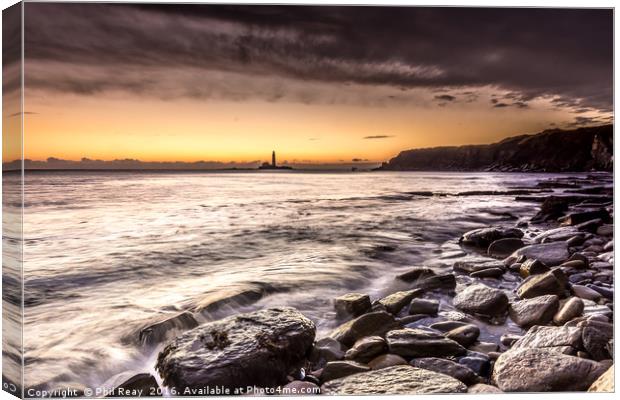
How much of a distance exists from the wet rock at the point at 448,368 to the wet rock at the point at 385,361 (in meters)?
0.08

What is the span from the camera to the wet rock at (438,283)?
11.1 ft

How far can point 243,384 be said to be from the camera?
2.62m

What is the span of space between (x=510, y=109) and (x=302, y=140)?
1582 mm

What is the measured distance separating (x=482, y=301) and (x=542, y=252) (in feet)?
3.55

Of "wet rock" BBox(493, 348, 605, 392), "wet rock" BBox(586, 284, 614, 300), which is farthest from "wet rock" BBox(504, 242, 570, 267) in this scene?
"wet rock" BBox(493, 348, 605, 392)

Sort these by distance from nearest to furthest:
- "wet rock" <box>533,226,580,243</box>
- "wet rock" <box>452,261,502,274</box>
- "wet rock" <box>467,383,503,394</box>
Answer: "wet rock" <box>467,383,503,394</box> → "wet rock" <box>452,261,502,274</box> → "wet rock" <box>533,226,580,243</box>

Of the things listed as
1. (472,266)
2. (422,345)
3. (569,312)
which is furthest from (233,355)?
(569,312)

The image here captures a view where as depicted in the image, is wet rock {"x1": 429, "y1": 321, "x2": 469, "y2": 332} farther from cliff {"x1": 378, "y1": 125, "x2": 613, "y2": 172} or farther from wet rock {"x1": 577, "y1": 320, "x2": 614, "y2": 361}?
cliff {"x1": 378, "y1": 125, "x2": 613, "y2": 172}

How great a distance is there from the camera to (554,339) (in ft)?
8.96

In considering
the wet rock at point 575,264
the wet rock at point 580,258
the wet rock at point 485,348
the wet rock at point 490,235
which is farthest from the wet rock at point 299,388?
the wet rock at point 580,258

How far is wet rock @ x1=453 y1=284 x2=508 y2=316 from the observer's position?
124 inches

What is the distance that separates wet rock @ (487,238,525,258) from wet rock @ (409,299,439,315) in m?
1.03

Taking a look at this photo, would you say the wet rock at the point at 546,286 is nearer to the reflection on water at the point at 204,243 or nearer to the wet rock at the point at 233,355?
the reflection on water at the point at 204,243

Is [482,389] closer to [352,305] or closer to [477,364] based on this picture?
[477,364]
